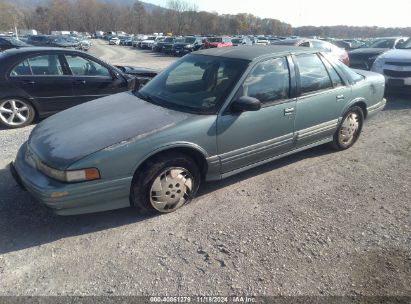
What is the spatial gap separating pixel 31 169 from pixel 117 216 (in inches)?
37.3

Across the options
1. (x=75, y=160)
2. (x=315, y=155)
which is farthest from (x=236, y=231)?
(x=315, y=155)

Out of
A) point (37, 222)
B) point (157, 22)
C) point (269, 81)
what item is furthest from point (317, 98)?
point (157, 22)

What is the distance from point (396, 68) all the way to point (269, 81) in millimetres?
6376

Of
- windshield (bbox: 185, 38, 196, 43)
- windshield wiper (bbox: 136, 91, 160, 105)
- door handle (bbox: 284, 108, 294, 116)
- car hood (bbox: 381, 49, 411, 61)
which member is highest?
car hood (bbox: 381, 49, 411, 61)

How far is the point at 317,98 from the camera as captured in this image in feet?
14.5

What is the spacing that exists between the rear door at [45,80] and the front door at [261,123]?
4073mm

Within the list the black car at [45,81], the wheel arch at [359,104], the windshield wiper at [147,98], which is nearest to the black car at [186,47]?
the black car at [45,81]

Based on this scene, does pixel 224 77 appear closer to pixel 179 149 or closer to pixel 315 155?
pixel 179 149

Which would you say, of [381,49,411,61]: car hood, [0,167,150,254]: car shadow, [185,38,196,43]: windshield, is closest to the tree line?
[185,38,196,43]: windshield

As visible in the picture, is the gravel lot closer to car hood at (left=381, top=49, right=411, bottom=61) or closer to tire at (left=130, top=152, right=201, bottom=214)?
tire at (left=130, top=152, right=201, bottom=214)

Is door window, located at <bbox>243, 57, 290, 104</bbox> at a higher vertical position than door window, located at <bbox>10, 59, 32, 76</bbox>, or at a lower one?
higher

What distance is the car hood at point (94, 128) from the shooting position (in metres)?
3.07

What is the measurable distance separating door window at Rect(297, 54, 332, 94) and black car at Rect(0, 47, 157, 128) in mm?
4021

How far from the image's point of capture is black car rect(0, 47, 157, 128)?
601cm
